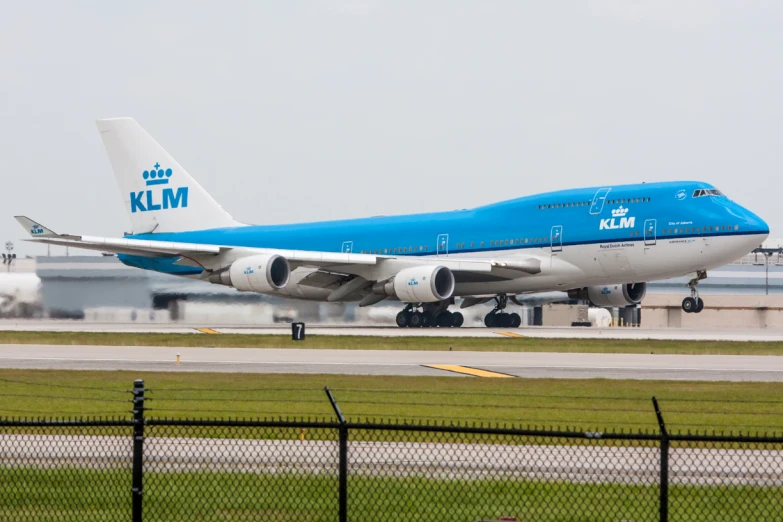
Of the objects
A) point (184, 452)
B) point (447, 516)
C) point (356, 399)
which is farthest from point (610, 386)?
point (447, 516)

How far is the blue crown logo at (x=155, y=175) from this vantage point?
56312 millimetres

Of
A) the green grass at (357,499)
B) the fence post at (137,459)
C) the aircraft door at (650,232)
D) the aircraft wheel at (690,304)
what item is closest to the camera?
the fence post at (137,459)

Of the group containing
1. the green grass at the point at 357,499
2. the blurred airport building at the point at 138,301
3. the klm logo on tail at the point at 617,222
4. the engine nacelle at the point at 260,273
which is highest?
the klm logo on tail at the point at 617,222

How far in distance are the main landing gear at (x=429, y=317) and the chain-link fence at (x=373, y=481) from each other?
34201 millimetres

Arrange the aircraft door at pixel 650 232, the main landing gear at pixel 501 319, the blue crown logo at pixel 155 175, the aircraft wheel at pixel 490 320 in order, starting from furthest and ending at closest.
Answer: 1. the blue crown logo at pixel 155 175
2. the aircraft wheel at pixel 490 320
3. the main landing gear at pixel 501 319
4. the aircraft door at pixel 650 232

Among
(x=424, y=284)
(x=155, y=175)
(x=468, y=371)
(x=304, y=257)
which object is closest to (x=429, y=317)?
(x=424, y=284)

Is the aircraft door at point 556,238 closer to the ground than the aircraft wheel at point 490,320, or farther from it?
farther from it

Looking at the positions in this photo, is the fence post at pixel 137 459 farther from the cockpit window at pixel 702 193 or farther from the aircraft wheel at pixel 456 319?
the aircraft wheel at pixel 456 319

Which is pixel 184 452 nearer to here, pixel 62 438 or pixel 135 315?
pixel 62 438

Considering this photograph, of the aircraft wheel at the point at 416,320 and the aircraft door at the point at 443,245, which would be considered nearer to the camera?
the aircraft door at the point at 443,245

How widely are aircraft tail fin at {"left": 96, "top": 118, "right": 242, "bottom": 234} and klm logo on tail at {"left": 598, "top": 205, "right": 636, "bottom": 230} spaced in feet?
64.4

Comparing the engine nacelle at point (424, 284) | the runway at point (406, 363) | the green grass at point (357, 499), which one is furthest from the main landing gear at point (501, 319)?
the green grass at point (357, 499)

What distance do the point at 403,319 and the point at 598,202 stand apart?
32.2 ft

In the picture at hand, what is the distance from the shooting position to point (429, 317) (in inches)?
1959
